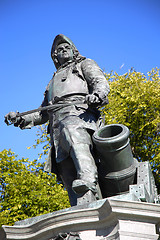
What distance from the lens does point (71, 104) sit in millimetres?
6930

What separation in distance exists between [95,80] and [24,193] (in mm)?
11769

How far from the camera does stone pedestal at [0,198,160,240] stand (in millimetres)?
5180

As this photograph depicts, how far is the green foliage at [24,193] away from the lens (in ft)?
56.7

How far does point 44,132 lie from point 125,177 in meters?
15.7

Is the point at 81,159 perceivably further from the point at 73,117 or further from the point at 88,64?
the point at 88,64

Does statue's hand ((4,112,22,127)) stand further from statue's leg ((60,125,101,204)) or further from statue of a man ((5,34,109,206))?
statue's leg ((60,125,101,204))

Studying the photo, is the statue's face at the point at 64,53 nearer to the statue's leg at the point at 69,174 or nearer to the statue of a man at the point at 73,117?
the statue of a man at the point at 73,117

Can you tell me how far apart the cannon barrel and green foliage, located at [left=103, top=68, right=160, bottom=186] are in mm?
12845

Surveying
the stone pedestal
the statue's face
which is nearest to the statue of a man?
the statue's face

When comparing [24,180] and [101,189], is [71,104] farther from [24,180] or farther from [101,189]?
[24,180]

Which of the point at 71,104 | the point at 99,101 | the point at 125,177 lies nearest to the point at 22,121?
the point at 71,104

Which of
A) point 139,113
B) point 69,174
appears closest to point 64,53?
point 69,174

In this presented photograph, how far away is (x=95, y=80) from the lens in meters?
7.09

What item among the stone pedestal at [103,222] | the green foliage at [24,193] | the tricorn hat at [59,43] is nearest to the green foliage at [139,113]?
the green foliage at [24,193]
